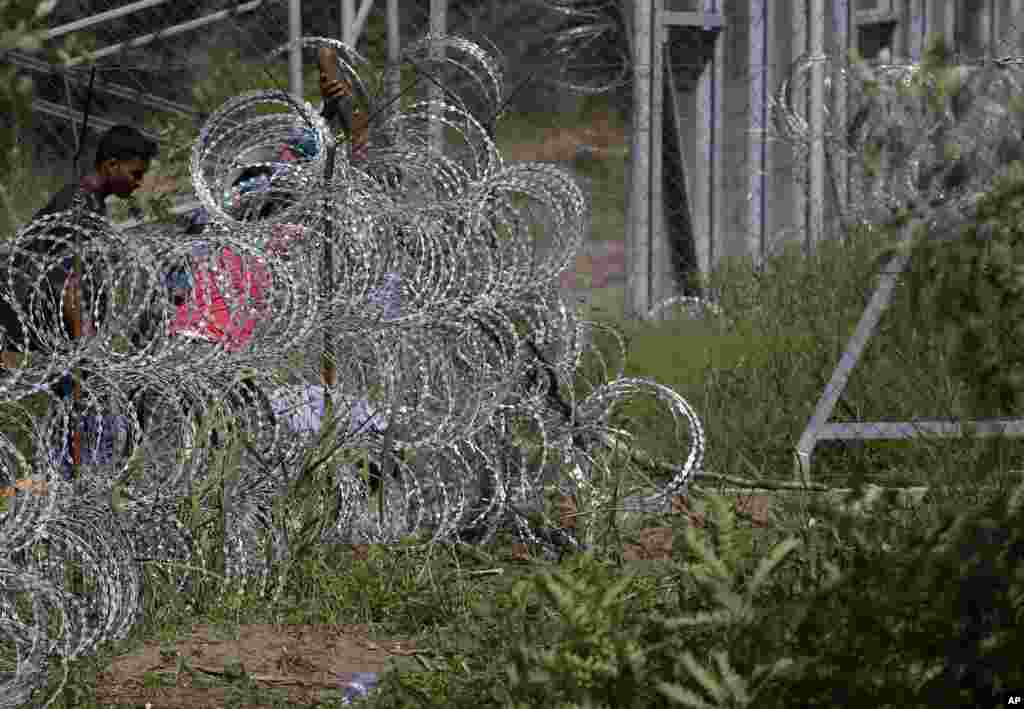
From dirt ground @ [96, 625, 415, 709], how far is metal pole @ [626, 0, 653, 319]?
536 cm

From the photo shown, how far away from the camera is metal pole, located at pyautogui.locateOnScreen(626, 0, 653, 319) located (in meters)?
10.7

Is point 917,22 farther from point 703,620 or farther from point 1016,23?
point 703,620

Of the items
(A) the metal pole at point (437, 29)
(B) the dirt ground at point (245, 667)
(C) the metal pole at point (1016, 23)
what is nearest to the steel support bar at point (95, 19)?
(A) the metal pole at point (437, 29)

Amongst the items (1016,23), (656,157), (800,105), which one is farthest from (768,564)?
(800,105)

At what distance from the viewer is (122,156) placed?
790 centimetres

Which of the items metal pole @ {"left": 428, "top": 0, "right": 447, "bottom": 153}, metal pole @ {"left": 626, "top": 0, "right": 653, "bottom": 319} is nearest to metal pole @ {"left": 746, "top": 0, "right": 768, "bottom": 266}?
metal pole @ {"left": 626, "top": 0, "right": 653, "bottom": 319}

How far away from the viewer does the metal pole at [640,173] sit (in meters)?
10.7

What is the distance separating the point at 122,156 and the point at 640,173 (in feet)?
12.8

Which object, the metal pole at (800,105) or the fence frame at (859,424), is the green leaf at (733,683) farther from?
the metal pole at (800,105)

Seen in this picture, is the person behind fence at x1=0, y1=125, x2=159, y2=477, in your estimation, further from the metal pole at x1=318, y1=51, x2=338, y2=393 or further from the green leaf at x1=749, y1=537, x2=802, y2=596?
the green leaf at x1=749, y1=537, x2=802, y2=596

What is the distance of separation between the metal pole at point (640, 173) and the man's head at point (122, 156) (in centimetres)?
342

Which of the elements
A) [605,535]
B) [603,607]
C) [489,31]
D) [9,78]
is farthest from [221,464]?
[489,31]

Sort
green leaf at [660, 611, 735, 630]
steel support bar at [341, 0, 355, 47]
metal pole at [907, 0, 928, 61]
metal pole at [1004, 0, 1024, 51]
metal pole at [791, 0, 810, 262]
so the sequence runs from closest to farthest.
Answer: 1. green leaf at [660, 611, 735, 630]
2. metal pole at [1004, 0, 1024, 51]
3. steel support bar at [341, 0, 355, 47]
4. metal pole at [791, 0, 810, 262]
5. metal pole at [907, 0, 928, 61]

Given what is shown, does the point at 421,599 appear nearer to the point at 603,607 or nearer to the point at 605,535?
the point at 605,535
